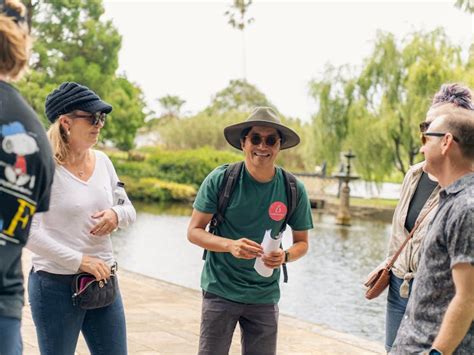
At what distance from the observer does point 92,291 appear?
3354 mm

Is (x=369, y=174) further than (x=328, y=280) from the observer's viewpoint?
Yes

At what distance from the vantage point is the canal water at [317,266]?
10984 millimetres

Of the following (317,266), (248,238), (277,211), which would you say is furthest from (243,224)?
(317,266)

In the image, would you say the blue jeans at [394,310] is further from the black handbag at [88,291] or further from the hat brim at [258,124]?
the black handbag at [88,291]

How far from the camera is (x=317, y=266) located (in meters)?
16.6

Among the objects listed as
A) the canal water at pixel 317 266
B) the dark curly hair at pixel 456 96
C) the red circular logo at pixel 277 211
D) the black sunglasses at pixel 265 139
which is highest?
the dark curly hair at pixel 456 96

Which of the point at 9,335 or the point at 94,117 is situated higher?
the point at 94,117

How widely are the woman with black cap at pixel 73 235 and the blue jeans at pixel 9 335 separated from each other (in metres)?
0.92

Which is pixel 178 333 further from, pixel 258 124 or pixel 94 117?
pixel 94 117

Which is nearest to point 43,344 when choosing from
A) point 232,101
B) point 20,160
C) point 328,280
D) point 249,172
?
point 249,172

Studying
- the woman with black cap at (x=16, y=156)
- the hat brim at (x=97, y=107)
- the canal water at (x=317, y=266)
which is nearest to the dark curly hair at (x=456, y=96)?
the hat brim at (x=97, y=107)

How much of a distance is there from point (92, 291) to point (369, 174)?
95.0 ft

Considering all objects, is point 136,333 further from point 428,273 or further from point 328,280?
point 328,280

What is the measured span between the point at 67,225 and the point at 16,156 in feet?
4.32
